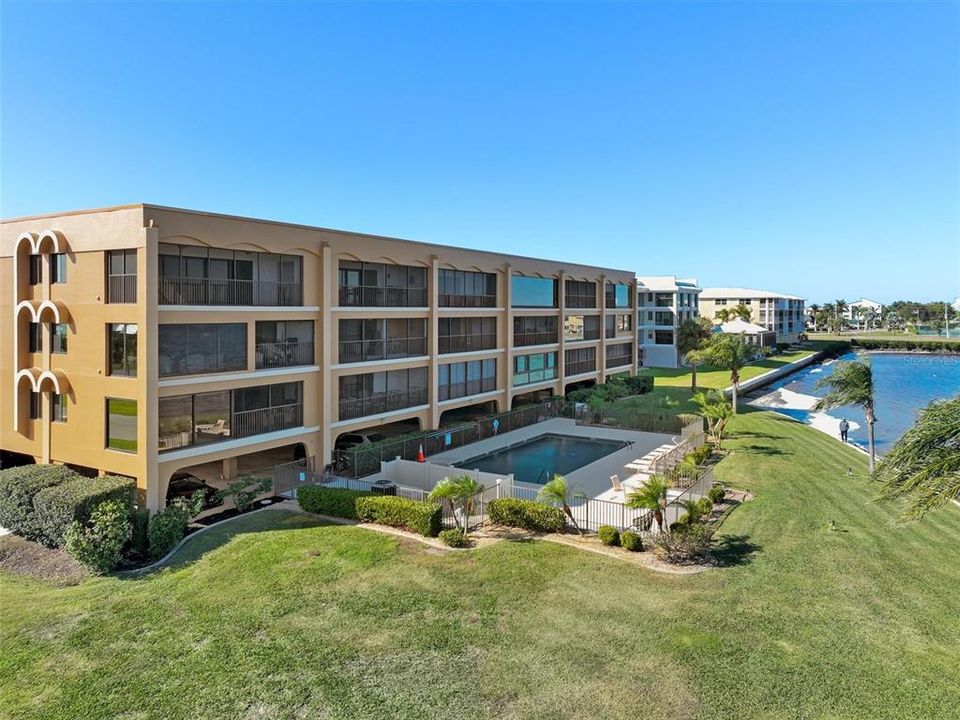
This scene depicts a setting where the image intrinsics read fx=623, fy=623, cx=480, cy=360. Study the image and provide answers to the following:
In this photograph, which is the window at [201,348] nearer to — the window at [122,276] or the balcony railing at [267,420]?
the window at [122,276]

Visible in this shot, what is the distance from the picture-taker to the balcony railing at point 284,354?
2419cm

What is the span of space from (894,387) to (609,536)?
70.3 m

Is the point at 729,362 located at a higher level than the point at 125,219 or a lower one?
lower

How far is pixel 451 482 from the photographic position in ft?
61.5

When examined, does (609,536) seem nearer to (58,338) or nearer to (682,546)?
(682,546)

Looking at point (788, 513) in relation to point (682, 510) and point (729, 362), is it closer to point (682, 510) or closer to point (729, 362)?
point (682, 510)

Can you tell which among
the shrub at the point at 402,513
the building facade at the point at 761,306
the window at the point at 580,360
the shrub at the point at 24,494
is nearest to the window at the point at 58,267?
the shrub at the point at 24,494

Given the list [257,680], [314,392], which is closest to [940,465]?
[257,680]

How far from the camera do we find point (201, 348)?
2200 centimetres

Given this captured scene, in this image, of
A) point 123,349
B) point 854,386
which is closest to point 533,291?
point 854,386

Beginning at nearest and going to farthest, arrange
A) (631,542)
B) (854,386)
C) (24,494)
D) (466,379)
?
(631,542)
(24,494)
(854,386)
(466,379)

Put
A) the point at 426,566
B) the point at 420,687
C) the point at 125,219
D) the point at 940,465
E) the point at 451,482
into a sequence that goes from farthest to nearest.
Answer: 1. the point at 125,219
2. the point at 451,482
3. the point at 426,566
4. the point at 940,465
5. the point at 420,687

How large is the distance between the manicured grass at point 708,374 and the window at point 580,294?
1334cm

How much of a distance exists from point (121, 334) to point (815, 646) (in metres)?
21.2
